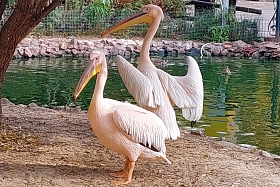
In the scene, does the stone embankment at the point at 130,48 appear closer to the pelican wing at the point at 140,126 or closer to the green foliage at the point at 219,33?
the green foliage at the point at 219,33

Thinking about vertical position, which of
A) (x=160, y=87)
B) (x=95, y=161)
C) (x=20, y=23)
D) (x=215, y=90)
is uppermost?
(x=20, y=23)

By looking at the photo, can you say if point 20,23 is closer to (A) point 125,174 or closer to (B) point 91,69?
(B) point 91,69

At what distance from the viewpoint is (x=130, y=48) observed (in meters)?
13.3

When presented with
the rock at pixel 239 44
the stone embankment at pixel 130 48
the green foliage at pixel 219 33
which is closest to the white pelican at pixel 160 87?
the stone embankment at pixel 130 48

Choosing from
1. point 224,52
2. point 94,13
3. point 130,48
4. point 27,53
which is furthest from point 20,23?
point 94,13

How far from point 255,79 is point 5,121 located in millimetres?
6235

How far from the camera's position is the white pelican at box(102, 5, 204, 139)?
4371mm

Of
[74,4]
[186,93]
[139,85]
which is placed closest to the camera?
[139,85]

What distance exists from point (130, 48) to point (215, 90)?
14.7ft

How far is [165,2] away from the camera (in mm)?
17469

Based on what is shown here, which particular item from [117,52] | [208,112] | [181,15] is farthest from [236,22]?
[208,112]

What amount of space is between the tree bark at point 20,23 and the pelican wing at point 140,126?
1.08 meters

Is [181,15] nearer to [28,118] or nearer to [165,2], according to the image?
[165,2]

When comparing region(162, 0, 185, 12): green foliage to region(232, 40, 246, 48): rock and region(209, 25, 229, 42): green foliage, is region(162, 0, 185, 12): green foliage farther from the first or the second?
region(232, 40, 246, 48): rock
